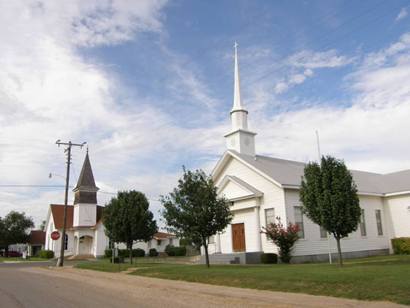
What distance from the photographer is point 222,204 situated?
2212 centimetres

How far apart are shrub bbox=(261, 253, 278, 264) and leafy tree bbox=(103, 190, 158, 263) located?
345 inches

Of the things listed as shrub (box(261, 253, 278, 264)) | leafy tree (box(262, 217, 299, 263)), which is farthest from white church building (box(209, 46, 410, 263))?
shrub (box(261, 253, 278, 264))

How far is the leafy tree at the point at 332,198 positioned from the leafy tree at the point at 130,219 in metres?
13.4

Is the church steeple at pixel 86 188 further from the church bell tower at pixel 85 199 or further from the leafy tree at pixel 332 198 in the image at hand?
the leafy tree at pixel 332 198

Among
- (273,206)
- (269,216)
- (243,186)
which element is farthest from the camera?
(243,186)

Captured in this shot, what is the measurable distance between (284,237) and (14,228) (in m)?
58.9

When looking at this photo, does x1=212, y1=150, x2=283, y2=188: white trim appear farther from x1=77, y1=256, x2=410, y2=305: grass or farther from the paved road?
the paved road

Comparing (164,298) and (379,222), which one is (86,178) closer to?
(379,222)

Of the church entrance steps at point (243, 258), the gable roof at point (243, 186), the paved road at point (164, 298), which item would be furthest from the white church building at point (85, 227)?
the paved road at point (164, 298)

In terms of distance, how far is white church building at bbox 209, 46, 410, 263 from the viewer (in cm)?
2570

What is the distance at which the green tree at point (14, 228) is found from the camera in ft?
222

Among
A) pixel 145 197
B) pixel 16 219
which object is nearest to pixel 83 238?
pixel 16 219

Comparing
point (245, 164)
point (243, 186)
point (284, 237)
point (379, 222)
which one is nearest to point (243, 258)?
point (284, 237)

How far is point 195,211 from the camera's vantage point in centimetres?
2150
